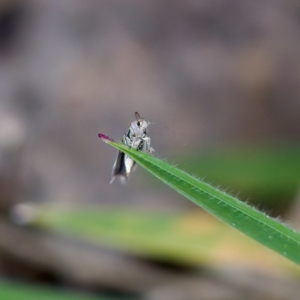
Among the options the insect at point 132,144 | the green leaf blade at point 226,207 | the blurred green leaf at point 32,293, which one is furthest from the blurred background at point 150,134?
the green leaf blade at point 226,207

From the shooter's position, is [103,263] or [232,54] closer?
[103,263]

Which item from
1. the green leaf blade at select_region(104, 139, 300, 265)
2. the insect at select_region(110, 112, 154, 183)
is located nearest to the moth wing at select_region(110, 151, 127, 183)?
the insect at select_region(110, 112, 154, 183)

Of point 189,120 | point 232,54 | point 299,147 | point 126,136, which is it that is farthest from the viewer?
point 232,54

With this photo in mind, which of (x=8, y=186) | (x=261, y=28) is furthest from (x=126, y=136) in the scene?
(x=261, y=28)

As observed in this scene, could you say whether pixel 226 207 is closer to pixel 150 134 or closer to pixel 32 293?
pixel 150 134

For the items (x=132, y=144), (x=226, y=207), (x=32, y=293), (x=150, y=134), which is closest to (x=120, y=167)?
(x=132, y=144)

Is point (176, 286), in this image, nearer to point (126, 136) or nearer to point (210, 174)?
point (210, 174)

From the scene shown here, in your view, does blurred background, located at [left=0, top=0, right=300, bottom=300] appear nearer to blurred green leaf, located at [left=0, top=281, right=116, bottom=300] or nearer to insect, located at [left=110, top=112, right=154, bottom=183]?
blurred green leaf, located at [left=0, top=281, right=116, bottom=300]
